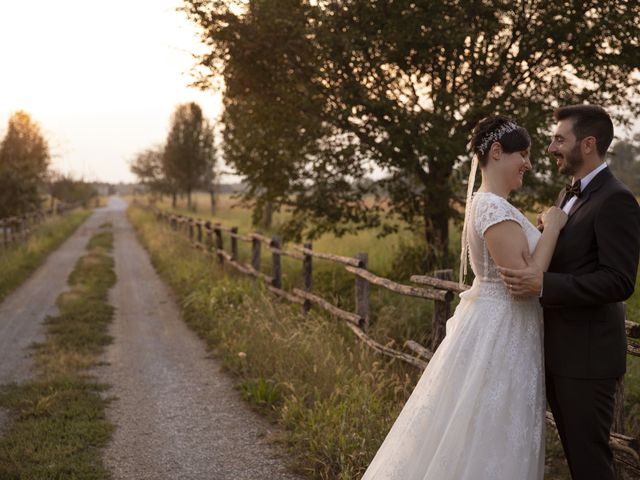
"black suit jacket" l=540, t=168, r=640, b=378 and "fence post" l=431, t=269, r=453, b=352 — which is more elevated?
"black suit jacket" l=540, t=168, r=640, b=378

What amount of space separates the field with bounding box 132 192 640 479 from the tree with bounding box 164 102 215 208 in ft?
110

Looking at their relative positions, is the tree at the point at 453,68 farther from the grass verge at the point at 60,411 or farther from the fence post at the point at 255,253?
the grass verge at the point at 60,411

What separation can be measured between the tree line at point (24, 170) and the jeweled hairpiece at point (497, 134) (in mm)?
25832

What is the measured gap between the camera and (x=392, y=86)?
36.7 ft

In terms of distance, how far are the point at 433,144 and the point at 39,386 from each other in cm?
621

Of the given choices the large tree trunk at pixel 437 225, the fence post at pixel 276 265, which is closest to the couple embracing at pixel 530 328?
the large tree trunk at pixel 437 225

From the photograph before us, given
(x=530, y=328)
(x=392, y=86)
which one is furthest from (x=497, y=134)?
(x=392, y=86)

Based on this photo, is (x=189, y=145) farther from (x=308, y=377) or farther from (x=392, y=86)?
(x=308, y=377)

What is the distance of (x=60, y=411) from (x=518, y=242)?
16.4 ft

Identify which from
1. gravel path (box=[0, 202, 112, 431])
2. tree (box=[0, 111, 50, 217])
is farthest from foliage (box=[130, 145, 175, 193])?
gravel path (box=[0, 202, 112, 431])

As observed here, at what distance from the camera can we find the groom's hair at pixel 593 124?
2754 mm

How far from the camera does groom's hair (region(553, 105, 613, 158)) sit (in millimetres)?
2754

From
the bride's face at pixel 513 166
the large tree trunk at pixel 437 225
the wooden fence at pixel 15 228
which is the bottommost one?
the wooden fence at pixel 15 228

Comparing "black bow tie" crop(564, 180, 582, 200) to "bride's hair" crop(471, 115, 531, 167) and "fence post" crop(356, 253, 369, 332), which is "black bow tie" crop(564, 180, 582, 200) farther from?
"fence post" crop(356, 253, 369, 332)
